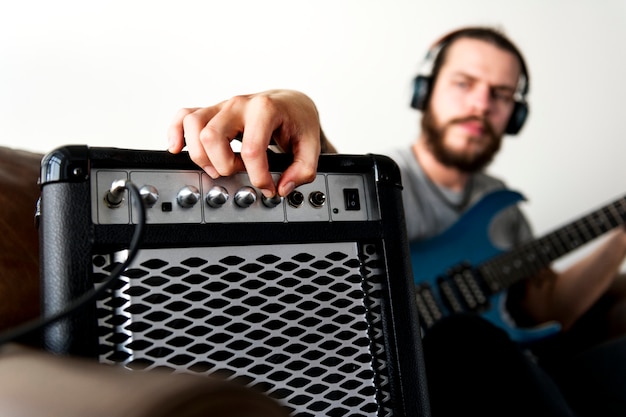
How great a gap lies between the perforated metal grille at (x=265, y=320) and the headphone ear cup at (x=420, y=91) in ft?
3.77

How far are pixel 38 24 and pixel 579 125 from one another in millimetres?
1546

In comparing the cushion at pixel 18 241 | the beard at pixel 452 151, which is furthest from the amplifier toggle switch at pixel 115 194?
the beard at pixel 452 151

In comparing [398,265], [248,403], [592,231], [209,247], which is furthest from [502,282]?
[248,403]

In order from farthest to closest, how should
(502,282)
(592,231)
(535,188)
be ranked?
(535,188), (592,231), (502,282)

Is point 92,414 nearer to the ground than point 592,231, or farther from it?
farther from it

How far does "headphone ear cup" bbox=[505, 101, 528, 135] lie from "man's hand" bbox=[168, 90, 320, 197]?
1.20 m

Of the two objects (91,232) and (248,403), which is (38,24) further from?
(248,403)

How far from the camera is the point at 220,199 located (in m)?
0.51

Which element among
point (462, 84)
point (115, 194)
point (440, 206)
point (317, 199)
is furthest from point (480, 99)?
point (115, 194)

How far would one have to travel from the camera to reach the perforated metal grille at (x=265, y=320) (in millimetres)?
476

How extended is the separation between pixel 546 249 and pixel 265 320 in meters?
1.21

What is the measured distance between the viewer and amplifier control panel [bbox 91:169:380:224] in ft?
1.58

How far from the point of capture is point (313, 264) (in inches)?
21.1

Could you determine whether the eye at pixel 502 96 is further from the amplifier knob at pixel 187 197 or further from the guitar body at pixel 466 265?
the amplifier knob at pixel 187 197
